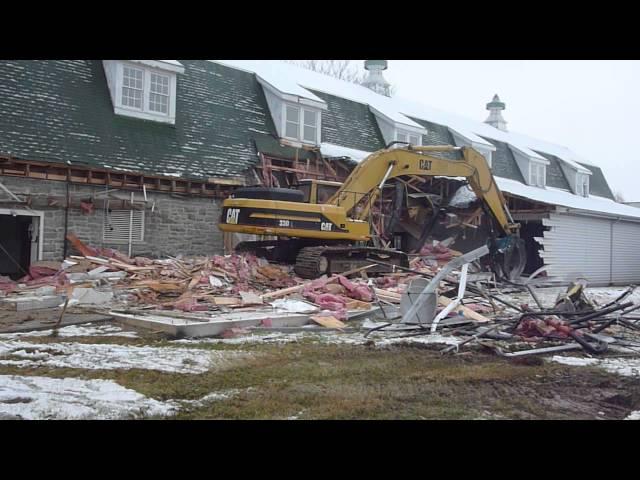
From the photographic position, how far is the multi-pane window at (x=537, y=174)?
30.7 m

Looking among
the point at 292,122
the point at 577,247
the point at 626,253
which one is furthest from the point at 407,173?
the point at 626,253

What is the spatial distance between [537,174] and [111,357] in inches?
1115

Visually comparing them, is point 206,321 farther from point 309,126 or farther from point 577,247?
point 577,247

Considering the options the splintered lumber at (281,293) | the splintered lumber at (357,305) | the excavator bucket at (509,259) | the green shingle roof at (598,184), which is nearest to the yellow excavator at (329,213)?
the splintered lumber at (357,305)

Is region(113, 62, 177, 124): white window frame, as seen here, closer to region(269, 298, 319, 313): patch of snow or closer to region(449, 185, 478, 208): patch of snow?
Answer: region(269, 298, 319, 313): patch of snow

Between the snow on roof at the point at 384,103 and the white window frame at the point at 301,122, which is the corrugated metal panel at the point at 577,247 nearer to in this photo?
the snow on roof at the point at 384,103

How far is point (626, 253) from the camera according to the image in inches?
1079

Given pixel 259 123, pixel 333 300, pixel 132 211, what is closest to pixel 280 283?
pixel 333 300

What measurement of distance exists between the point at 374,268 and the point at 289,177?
5122 millimetres

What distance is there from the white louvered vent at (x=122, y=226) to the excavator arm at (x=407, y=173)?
521 centimetres

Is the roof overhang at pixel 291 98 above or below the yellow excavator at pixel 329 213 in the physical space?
above

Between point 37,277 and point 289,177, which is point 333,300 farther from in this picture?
point 289,177

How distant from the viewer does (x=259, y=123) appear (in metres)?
19.6
